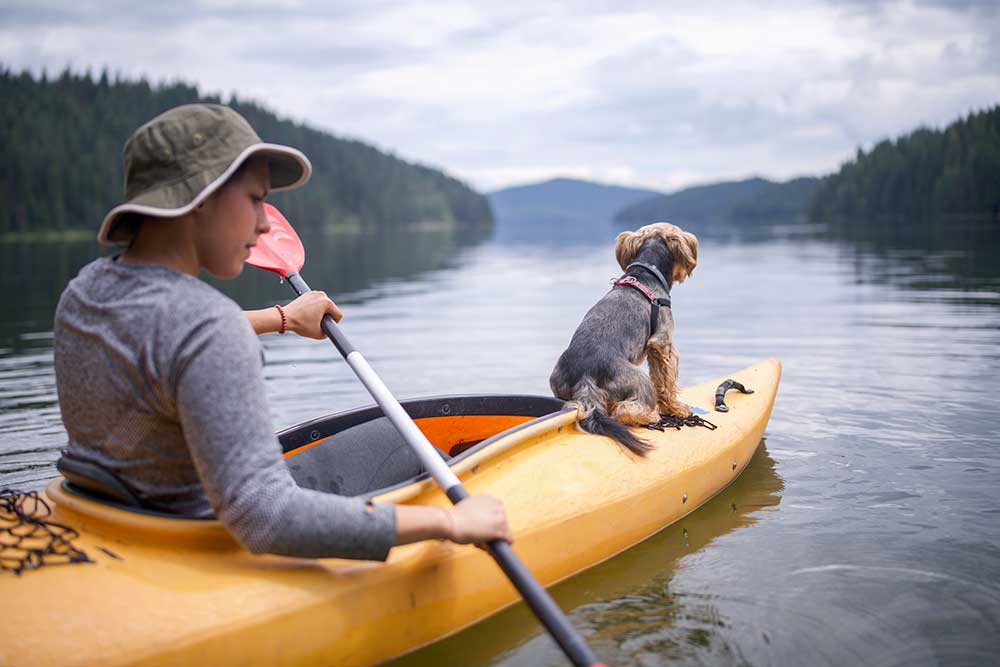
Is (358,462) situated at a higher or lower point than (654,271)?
lower

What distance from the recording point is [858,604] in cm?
317

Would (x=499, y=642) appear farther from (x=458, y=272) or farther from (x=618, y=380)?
(x=458, y=272)

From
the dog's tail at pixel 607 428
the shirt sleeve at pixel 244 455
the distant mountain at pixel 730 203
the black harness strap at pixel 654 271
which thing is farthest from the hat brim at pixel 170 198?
the distant mountain at pixel 730 203

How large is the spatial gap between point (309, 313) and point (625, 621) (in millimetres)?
1806

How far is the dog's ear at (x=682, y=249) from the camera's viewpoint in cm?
506

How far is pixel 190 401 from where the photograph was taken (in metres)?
1.95

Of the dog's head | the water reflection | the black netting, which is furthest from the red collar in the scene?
the black netting

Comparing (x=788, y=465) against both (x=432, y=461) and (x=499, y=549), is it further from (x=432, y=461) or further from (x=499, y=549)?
(x=499, y=549)

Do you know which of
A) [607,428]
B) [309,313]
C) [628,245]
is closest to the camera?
[309,313]

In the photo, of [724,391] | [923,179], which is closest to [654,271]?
[724,391]

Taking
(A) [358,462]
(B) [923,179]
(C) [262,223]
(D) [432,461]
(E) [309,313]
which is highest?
(B) [923,179]

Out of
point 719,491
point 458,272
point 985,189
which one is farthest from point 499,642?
point 985,189

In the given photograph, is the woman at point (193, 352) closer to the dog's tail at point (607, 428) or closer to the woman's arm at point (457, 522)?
the woman's arm at point (457, 522)

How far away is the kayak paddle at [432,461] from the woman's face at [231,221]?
925mm
